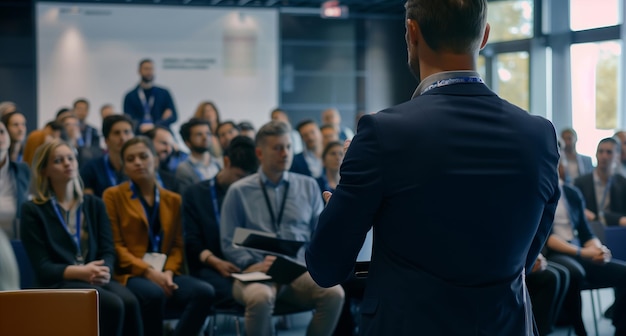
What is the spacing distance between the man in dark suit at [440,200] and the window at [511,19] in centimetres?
1267

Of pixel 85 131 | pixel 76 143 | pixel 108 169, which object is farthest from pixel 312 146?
pixel 85 131

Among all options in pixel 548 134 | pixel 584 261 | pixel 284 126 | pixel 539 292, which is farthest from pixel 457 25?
pixel 584 261

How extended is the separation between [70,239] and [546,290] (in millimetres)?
2951

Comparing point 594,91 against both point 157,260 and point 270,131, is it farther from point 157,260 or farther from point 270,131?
point 157,260

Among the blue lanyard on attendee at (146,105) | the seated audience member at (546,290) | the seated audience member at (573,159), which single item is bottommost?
the seated audience member at (546,290)

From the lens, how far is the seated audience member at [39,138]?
7.36m

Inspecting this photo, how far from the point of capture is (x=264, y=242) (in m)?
4.29

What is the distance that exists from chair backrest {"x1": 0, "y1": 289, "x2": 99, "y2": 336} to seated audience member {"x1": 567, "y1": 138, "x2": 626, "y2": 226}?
16.7ft

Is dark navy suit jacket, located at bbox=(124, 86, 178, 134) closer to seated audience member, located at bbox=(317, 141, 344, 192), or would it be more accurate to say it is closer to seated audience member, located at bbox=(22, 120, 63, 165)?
seated audience member, located at bbox=(22, 120, 63, 165)

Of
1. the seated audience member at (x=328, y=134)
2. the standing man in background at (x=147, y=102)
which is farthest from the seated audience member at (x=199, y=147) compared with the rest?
the standing man in background at (x=147, y=102)

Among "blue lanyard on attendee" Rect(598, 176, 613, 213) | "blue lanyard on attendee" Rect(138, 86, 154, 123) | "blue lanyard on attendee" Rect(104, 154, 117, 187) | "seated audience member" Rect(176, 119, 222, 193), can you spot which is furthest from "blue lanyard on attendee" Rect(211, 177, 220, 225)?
"blue lanyard on attendee" Rect(138, 86, 154, 123)

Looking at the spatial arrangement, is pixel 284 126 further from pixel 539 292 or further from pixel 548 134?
pixel 548 134

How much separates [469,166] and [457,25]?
262 mm

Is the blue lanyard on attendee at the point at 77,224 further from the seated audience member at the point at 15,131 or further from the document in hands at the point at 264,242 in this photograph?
the seated audience member at the point at 15,131
